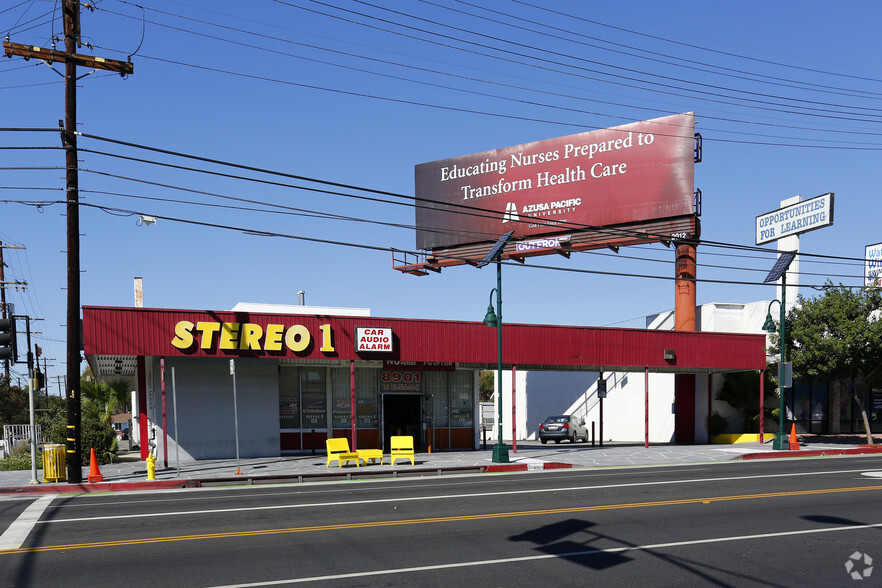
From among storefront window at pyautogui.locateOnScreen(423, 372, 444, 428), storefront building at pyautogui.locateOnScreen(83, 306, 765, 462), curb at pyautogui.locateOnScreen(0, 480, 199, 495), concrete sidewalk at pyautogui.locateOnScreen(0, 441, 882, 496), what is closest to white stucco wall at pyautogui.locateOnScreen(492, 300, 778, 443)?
storefront building at pyautogui.locateOnScreen(83, 306, 765, 462)

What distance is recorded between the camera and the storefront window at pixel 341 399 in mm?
29062

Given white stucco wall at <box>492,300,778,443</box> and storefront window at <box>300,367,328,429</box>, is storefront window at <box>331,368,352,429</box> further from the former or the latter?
white stucco wall at <box>492,300,778,443</box>

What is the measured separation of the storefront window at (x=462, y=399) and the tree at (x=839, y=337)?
44.7ft

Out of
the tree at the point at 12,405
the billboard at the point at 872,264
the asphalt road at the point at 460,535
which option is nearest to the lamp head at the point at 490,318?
the asphalt road at the point at 460,535

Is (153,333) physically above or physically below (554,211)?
below

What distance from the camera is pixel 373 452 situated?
24391mm

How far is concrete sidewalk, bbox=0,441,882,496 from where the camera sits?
66.6ft

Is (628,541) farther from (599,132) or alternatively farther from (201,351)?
(599,132)

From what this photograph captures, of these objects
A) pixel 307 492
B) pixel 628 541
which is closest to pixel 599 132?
pixel 307 492

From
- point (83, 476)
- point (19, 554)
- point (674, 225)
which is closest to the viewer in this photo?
point (19, 554)

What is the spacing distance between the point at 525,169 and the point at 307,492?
2549 cm

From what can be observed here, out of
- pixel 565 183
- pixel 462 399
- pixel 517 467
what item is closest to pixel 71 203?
pixel 517 467

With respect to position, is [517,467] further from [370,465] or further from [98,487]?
[98,487]

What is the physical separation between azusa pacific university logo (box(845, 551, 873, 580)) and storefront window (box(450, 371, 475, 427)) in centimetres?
2109
